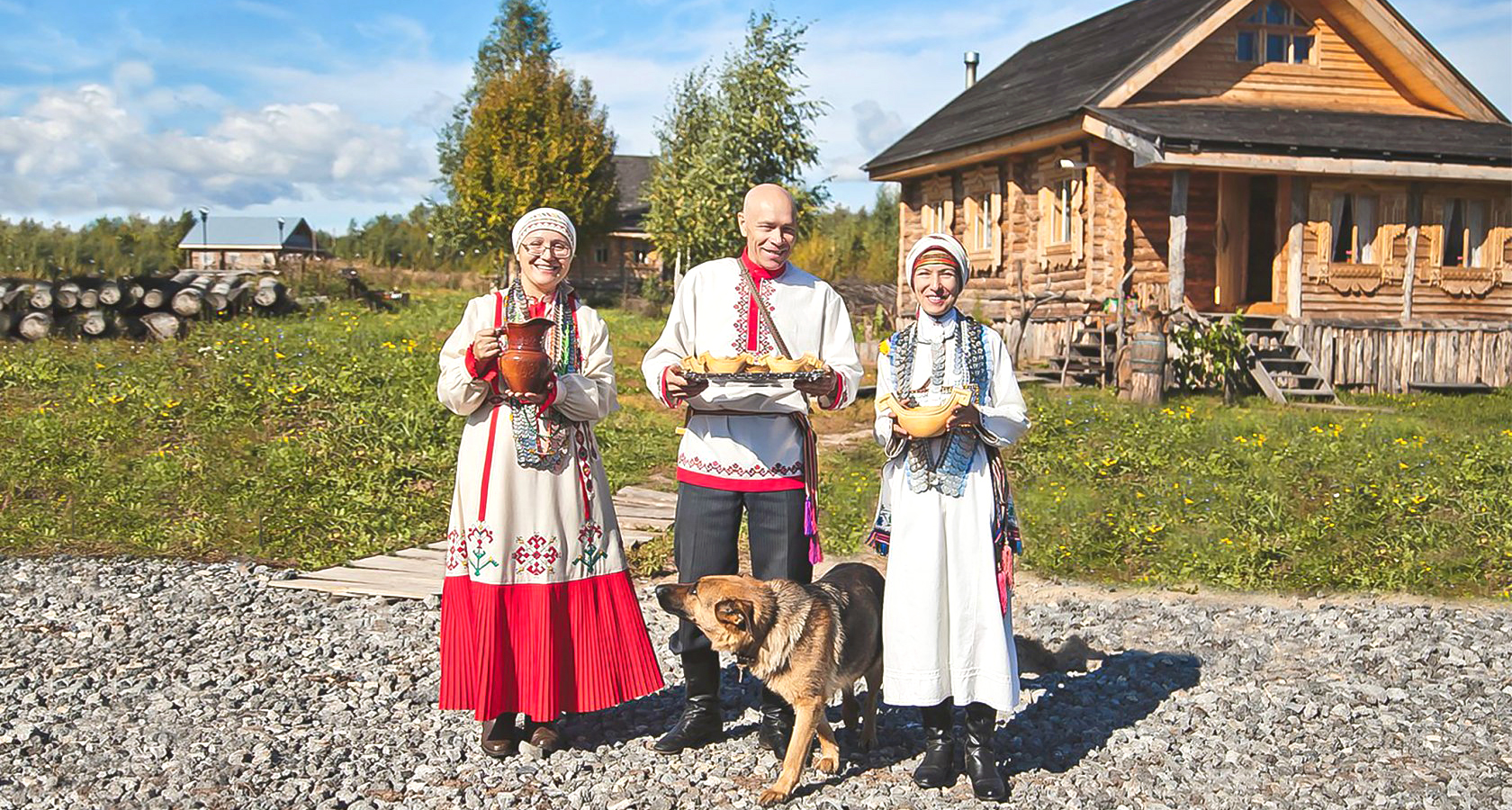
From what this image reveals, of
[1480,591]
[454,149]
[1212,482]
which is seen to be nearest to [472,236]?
[454,149]

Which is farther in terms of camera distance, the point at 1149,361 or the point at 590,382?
→ the point at 1149,361

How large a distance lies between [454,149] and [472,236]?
8814mm

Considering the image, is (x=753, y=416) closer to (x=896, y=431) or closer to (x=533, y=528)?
(x=896, y=431)

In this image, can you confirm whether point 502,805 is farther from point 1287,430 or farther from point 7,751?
point 1287,430

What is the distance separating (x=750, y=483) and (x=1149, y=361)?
33.8ft

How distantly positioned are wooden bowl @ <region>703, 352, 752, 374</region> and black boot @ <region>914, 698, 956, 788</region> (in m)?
1.29

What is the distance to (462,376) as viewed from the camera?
14.2 ft

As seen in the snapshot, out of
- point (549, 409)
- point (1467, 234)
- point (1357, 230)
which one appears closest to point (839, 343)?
point (549, 409)

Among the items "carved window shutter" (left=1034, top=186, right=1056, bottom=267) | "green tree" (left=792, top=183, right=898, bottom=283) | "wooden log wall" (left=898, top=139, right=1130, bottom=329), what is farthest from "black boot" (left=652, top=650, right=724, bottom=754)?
"green tree" (left=792, top=183, right=898, bottom=283)

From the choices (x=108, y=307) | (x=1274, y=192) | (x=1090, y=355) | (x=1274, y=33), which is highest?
(x=1274, y=33)

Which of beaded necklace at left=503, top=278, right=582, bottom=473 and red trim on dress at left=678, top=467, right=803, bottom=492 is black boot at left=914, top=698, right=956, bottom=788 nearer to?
red trim on dress at left=678, top=467, right=803, bottom=492

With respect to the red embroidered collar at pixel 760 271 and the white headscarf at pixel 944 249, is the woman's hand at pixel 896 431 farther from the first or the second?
the red embroidered collar at pixel 760 271

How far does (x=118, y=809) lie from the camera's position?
404cm

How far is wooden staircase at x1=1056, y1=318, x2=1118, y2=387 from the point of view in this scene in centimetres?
1563
